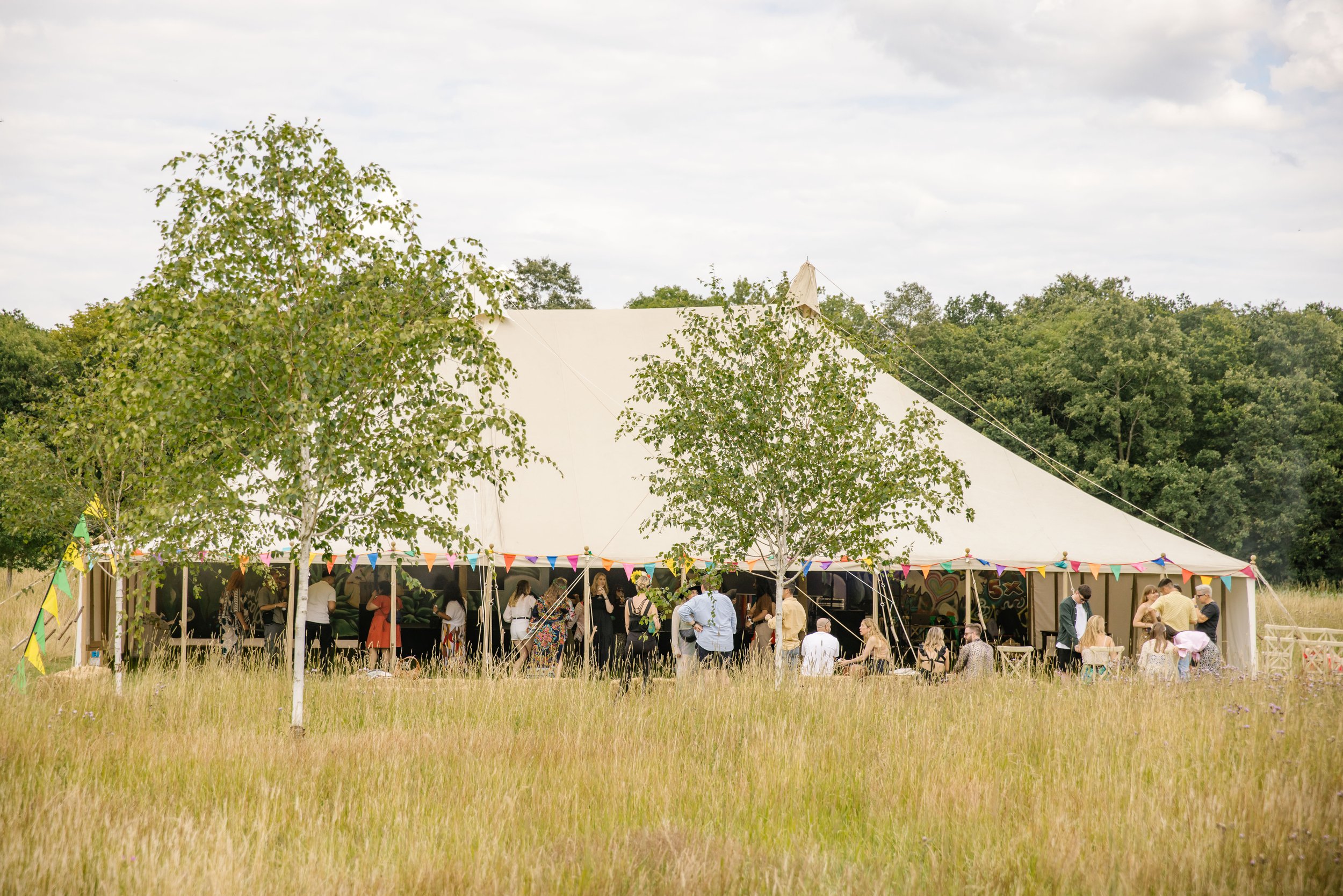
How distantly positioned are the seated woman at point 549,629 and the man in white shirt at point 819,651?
2687 millimetres

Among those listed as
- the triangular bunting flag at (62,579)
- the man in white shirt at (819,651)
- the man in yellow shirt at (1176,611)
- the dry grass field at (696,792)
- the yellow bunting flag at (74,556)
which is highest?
the yellow bunting flag at (74,556)

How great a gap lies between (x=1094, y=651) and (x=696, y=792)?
4798 millimetres

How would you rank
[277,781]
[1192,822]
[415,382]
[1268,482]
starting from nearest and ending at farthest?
[1192,822] → [277,781] → [415,382] → [1268,482]

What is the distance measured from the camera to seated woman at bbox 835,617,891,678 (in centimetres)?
953

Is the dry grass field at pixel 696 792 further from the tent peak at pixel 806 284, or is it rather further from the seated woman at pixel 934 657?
the tent peak at pixel 806 284

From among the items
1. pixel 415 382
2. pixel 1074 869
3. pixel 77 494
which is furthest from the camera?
pixel 77 494

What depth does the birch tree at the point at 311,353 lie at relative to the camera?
272 inches

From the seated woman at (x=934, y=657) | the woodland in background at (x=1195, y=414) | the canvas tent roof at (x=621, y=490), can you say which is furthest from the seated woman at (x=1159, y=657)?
the woodland in background at (x=1195, y=414)

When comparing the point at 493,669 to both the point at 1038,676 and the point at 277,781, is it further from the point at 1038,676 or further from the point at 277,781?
the point at 1038,676

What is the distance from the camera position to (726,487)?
31.6 ft

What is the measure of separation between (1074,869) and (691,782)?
2.09 m

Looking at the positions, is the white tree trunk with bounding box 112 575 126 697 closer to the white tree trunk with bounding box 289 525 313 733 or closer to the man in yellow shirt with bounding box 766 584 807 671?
the white tree trunk with bounding box 289 525 313 733

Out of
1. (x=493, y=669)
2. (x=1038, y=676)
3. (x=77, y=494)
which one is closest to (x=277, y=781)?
(x=493, y=669)

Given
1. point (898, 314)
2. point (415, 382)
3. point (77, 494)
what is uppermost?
point (898, 314)
